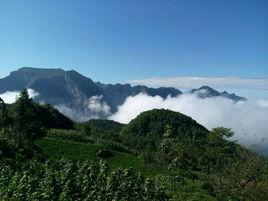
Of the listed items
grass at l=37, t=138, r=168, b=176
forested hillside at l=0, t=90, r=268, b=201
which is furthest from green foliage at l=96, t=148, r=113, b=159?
grass at l=37, t=138, r=168, b=176

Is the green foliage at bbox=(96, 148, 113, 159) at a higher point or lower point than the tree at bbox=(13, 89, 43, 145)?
lower

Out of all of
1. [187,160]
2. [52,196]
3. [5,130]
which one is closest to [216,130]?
[187,160]

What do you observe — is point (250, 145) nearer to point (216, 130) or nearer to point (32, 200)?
point (32, 200)

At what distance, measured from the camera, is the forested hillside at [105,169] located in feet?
106

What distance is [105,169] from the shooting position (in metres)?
38.7

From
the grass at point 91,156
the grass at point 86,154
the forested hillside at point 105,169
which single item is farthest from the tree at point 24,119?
the grass at point 86,154

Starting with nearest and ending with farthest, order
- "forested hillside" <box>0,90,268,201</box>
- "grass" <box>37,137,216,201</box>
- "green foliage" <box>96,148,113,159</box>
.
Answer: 1. "forested hillside" <box>0,90,268,201</box>
2. "grass" <box>37,137,216,201</box>
3. "green foliage" <box>96,148,113,159</box>

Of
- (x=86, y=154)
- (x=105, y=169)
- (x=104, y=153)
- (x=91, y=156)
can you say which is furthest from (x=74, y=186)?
(x=104, y=153)

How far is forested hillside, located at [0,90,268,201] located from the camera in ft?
106

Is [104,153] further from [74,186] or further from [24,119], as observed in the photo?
[74,186]

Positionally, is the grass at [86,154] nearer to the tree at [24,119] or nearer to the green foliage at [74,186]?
the tree at [24,119]

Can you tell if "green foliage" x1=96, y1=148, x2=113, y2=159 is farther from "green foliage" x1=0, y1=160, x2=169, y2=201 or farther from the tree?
"green foliage" x1=0, y1=160, x2=169, y2=201

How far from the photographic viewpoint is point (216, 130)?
9500cm

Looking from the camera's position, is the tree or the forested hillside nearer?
the forested hillside
